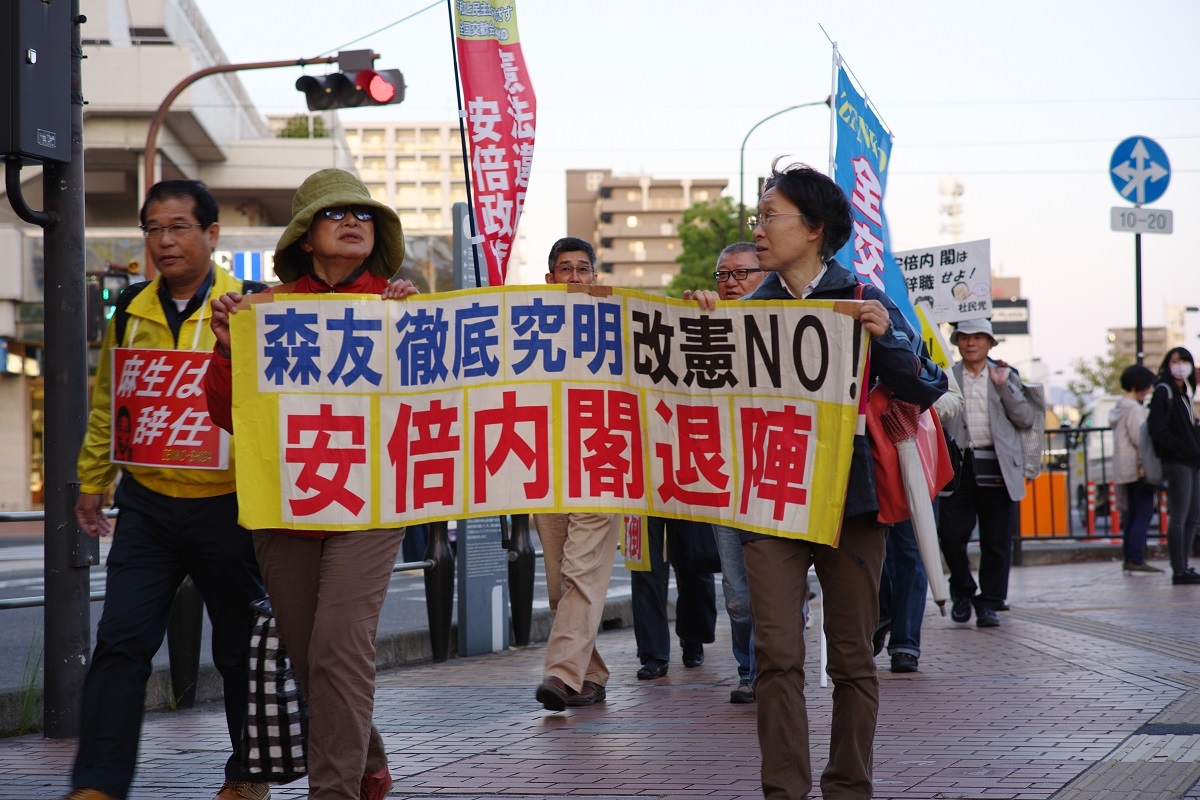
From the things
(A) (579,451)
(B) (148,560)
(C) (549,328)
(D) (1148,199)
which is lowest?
(B) (148,560)

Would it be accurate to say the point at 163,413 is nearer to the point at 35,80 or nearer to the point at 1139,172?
the point at 35,80

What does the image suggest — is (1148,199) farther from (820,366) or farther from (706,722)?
(820,366)

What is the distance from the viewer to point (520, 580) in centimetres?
938

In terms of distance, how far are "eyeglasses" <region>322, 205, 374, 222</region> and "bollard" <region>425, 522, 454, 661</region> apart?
4.36 m

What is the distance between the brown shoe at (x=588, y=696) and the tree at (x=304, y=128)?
37.7 m

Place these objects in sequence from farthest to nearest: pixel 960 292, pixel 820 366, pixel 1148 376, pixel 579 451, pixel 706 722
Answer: pixel 1148 376
pixel 960 292
pixel 706 722
pixel 579 451
pixel 820 366

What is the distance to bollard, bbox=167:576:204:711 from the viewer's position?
6.72 meters

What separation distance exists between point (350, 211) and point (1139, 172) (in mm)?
12355

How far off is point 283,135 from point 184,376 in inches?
1605

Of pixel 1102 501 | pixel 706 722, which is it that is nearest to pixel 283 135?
pixel 1102 501

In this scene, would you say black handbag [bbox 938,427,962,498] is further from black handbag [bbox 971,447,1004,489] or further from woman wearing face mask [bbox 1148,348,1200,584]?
woman wearing face mask [bbox 1148,348,1200,584]

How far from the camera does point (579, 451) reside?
4727 mm

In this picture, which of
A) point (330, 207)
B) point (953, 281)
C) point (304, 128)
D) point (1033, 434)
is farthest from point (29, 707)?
point (304, 128)

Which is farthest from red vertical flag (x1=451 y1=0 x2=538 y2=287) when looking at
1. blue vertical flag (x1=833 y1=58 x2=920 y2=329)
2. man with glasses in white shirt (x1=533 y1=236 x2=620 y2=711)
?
blue vertical flag (x1=833 y1=58 x2=920 y2=329)
